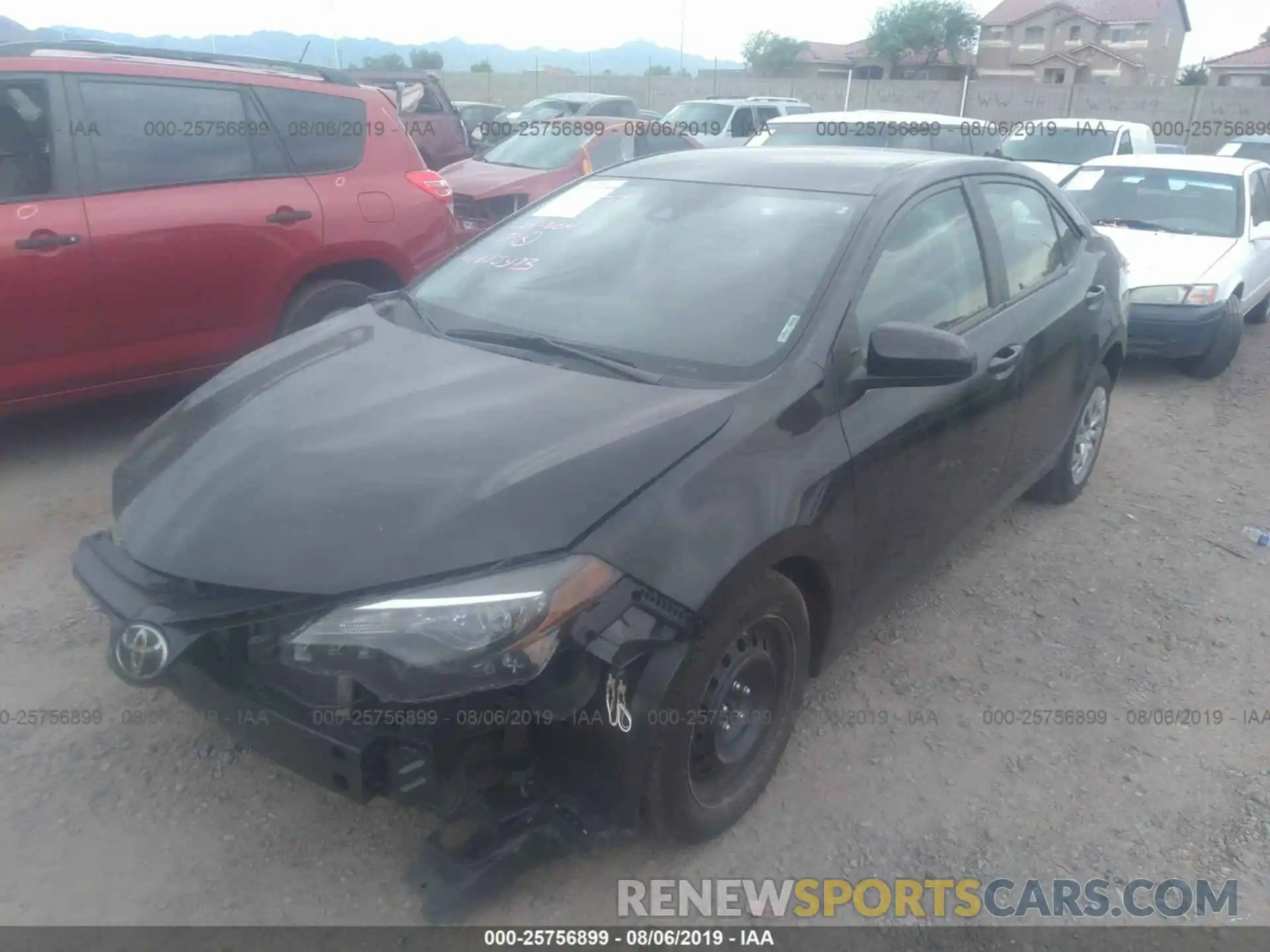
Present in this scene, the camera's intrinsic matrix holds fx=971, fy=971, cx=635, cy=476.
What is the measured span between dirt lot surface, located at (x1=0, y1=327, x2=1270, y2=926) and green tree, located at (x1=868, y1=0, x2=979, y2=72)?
66.7m

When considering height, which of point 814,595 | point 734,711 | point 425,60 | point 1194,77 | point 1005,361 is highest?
point 1194,77

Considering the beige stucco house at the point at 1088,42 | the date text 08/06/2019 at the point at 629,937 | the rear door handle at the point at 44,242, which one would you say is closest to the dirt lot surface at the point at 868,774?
the date text 08/06/2019 at the point at 629,937

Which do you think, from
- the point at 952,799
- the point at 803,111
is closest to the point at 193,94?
the point at 952,799

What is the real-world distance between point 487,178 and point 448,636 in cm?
816

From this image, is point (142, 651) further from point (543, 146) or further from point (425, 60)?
point (425, 60)

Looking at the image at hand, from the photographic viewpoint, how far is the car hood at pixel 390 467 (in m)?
2.11

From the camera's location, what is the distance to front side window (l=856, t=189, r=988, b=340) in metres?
2.94

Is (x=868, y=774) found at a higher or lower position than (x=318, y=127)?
lower

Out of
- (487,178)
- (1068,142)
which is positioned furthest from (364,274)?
(1068,142)

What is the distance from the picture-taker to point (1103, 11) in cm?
6141

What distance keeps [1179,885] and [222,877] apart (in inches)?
99.1

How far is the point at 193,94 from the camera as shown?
494 centimetres

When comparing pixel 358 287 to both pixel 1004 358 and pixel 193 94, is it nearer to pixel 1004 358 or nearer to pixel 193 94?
pixel 193 94

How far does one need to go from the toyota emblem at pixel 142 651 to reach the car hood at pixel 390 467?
0.14m
